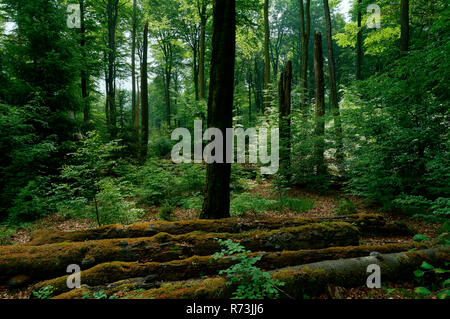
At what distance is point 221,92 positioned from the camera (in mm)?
4805

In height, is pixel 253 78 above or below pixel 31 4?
above

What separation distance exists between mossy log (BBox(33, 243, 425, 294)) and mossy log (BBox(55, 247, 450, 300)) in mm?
A: 220

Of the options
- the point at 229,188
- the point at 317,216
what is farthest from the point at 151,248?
the point at 317,216

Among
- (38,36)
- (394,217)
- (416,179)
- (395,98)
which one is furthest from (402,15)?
(38,36)

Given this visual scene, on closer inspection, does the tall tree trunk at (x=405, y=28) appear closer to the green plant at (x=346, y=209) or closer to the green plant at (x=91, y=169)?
the green plant at (x=346, y=209)

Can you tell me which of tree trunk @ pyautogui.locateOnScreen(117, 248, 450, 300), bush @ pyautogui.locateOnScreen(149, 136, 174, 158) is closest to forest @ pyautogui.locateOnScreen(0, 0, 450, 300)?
tree trunk @ pyautogui.locateOnScreen(117, 248, 450, 300)

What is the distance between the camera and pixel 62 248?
3641mm

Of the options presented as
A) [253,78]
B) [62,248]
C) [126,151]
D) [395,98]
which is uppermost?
[253,78]

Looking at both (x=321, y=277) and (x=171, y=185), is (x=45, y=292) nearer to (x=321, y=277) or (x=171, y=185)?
(x=321, y=277)

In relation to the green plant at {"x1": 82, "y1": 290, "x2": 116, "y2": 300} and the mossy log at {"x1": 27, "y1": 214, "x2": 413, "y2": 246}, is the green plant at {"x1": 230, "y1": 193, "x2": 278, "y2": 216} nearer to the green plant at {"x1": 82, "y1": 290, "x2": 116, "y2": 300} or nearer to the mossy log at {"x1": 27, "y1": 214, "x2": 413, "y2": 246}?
the mossy log at {"x1": 27, "y1": 214, "x2": 413, "y2": 246}

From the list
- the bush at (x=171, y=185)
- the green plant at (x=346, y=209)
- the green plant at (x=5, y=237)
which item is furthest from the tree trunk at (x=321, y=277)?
the bush at (x=171, y=185)
